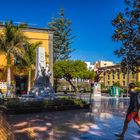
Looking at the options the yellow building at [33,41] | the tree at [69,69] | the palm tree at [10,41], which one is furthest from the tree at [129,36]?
the tree at [69,69]

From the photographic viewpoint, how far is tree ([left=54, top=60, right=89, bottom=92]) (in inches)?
2017

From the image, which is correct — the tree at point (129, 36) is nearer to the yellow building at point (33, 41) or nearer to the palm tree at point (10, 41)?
the palm tree at point (10, 41)

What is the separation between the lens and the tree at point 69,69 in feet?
168

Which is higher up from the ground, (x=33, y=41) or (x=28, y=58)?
(x=33, y=41)

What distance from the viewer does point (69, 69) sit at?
52.1 meters

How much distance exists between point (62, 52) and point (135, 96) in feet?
158

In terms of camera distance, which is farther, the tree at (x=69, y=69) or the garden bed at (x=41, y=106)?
the tree at (x=69, y=69)

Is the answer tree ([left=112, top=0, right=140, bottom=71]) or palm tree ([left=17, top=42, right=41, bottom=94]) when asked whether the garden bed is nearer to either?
tree ([left=112, top=0, right=140, bottom=71])

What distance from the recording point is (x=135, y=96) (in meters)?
10.0

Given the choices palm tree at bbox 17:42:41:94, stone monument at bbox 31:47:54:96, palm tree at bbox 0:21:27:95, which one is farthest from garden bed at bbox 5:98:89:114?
palm tree at bbox 17:42:41:94

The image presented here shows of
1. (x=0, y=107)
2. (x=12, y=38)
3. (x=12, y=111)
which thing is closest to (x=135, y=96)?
(x=12, y=111)

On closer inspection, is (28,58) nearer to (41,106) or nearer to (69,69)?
(69,69)

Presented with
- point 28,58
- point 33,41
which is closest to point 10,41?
point 28,58

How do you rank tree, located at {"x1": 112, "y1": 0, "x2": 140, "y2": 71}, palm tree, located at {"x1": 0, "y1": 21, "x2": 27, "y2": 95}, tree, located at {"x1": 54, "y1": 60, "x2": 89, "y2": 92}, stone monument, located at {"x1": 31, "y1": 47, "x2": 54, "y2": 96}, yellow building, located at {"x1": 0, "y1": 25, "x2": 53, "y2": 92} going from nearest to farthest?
1. tree, located at {"x1": 112, "y1": 0, "x2": 140, "y2": 71}
2. stone monument, located at {"x1": 31, "y1": 47, "x2": 54, "y2": 96}
3. palm tree, located at {"x1": 0, "y1": 21, "x2": 27, "y2": 95}
4. yellow building, located at {"x1": 0, "y1": 25, "x2": 53, "y2": 92}
5. tree, located at {"x1": 54, "y1": 60, "x2": 89, "y2": 92}
